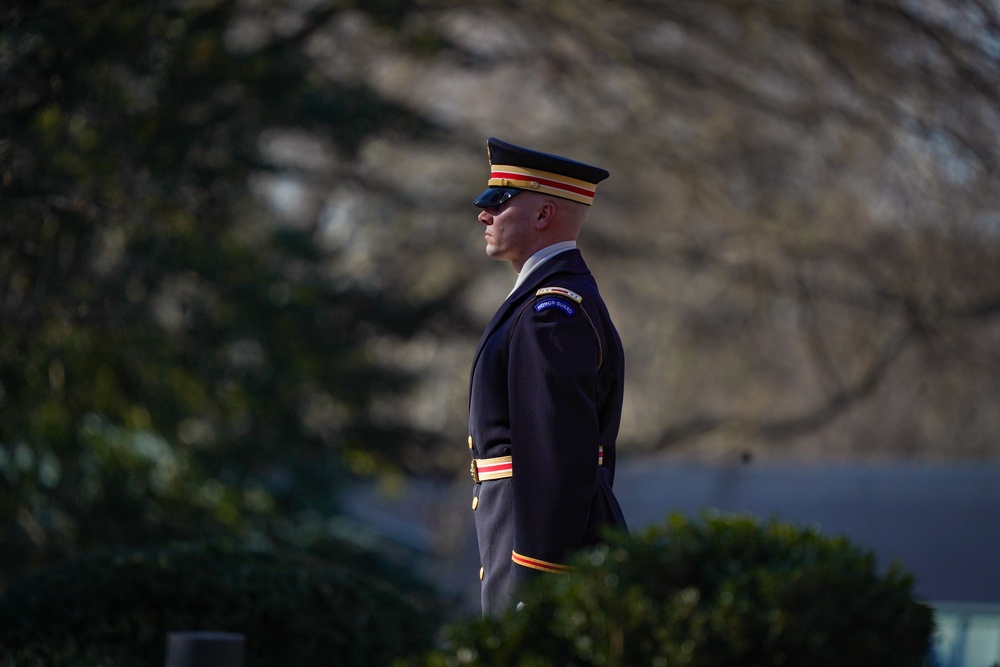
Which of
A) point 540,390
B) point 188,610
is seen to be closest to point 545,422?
point 540,390

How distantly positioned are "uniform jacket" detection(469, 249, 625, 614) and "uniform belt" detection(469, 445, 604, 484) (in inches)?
0.7

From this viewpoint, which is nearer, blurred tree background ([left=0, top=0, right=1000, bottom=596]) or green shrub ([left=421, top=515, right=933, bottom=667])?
green shrub ([left=421, top=515, right=933, bottom=667])

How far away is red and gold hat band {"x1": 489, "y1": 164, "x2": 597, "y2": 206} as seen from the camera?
3.87 meters

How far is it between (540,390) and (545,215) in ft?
2.17

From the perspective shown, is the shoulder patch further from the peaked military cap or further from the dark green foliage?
the dark green foliage

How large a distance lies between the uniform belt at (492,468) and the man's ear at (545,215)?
0.74m

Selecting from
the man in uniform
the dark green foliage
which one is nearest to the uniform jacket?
the man in uniform

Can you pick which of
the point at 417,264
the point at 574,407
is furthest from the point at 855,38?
the point at 574,407

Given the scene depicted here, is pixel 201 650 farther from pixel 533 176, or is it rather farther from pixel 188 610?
pixel 533 176

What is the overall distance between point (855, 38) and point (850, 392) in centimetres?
526

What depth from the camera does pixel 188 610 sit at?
198 inches

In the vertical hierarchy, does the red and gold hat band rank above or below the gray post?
above

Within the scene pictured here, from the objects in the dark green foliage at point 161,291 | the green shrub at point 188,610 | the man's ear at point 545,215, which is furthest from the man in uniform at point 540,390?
the dark green foliage at point 161,291

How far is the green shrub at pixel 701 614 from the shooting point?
2.82 meters
